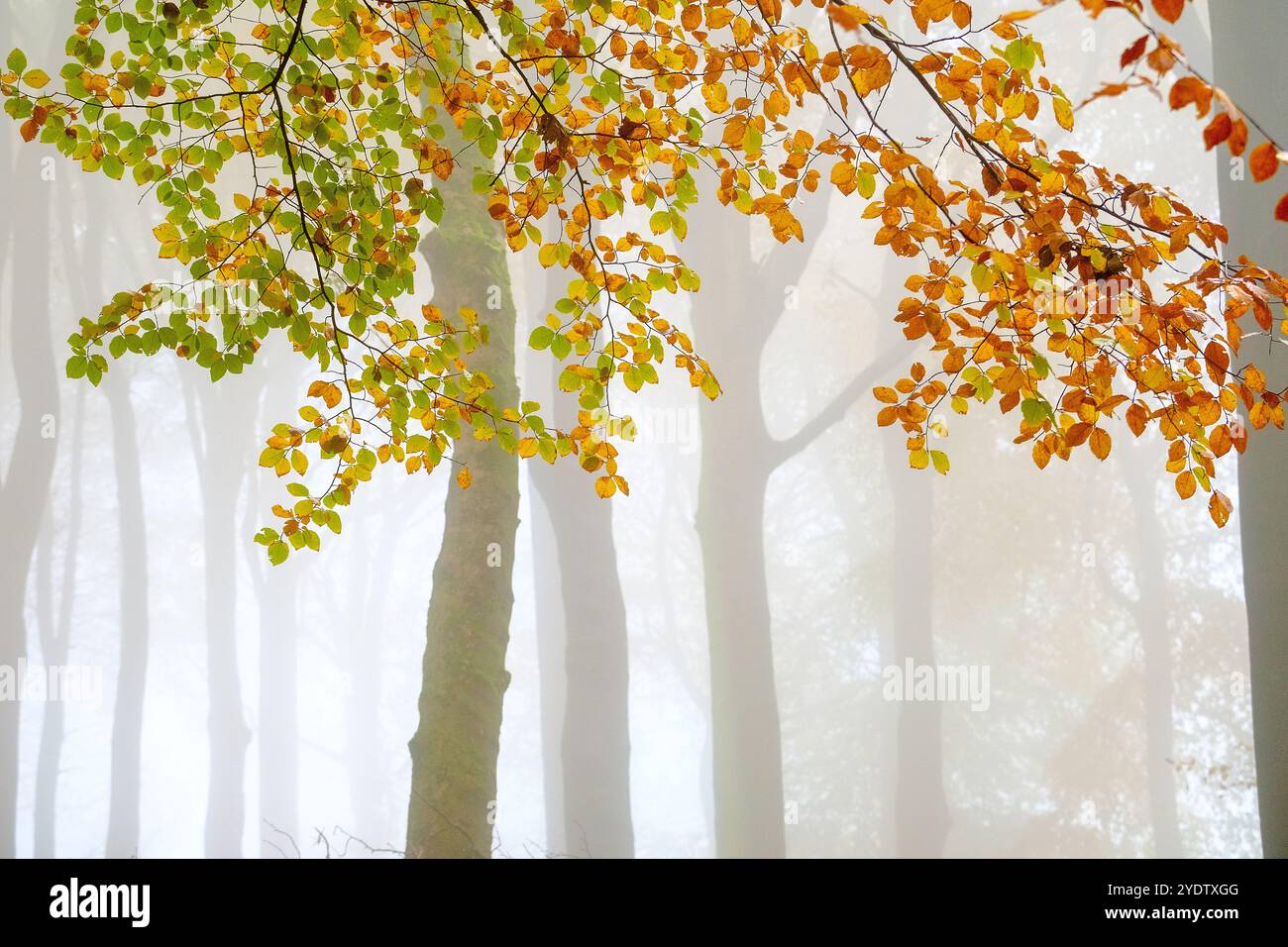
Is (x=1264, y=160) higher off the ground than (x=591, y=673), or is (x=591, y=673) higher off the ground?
(x=1264, y=160)

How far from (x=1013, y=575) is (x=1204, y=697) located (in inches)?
140

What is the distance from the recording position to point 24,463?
10.8 meters

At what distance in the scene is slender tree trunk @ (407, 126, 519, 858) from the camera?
4566 mm

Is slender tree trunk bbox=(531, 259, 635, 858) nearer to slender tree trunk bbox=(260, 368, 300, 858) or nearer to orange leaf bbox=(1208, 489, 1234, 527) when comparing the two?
orange leaf bbox=(1208, 489, 1234, 527)

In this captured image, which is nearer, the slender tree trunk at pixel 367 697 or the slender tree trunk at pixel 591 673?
the slender tree trunk at pixel 591 673

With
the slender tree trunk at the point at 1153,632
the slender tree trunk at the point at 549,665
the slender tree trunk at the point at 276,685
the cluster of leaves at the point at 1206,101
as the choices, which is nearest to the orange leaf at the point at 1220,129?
the cluster of leaves at the point at 1206,101

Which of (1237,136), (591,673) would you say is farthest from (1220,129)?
(591,673)

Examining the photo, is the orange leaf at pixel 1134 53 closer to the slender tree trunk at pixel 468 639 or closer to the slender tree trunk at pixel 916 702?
the slender tree trunk at pixel 468 639

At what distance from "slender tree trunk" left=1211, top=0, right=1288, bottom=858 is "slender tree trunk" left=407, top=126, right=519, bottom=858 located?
3270 millimetres

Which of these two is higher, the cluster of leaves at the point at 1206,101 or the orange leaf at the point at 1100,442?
the cluster of leaves at the point at 1206,101

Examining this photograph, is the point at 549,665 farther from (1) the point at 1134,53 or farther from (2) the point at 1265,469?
(1) the point at 1134,53

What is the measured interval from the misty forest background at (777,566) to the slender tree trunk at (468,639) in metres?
3.82

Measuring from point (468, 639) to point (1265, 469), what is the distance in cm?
363

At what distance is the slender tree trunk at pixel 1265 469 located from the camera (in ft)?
11.2
